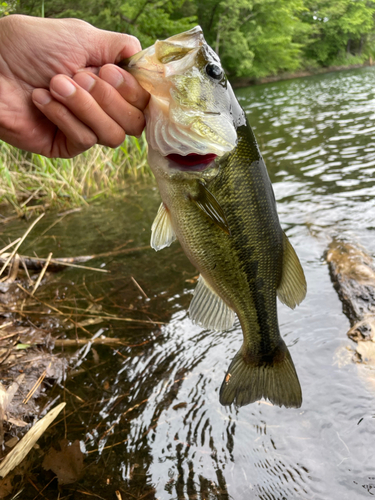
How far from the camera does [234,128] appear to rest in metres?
1.74

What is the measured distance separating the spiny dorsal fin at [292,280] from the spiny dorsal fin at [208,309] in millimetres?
328

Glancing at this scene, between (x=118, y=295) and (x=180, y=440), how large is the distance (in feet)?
6.33

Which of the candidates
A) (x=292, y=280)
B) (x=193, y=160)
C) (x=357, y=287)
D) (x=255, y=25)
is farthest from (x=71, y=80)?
(x=255, y=25)

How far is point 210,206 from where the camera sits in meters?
1.76

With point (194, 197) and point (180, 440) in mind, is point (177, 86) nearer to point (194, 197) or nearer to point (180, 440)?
point (194, 197)

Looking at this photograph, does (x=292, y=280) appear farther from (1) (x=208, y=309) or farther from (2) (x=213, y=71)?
(2) (x=213, y=71)

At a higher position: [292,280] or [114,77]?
[114,77]

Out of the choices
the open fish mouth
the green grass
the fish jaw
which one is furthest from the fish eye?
the green grass

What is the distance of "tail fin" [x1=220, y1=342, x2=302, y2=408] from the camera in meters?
2.18

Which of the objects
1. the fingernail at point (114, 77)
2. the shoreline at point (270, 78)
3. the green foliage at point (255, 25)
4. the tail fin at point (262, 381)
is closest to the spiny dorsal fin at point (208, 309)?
the tail fin at point (262, 381)

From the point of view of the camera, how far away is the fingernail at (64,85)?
5.92 ft

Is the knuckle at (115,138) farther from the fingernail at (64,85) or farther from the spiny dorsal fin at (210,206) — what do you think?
the spiny dorsal fin at (210,206)

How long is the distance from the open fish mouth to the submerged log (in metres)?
2.09

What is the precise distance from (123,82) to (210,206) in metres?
0.69
